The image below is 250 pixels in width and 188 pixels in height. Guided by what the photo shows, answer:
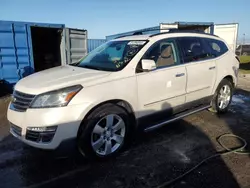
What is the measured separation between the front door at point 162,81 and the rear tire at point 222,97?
1310mm

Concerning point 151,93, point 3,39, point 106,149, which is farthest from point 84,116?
point 3,39

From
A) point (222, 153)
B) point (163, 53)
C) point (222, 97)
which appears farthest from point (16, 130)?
point (222, 97)

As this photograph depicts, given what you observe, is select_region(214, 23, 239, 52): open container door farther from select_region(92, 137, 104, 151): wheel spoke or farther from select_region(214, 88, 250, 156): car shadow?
select_region(92, 137, 104, 151): wheel spoke

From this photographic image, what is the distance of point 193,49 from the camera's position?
14.0 ft

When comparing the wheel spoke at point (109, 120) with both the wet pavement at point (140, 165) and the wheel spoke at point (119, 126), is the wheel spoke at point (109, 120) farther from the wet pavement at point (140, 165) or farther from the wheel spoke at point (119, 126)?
the wet pavement at point (140, 165)

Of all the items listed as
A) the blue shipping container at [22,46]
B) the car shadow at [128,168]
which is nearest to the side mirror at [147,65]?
the car shadow at [128,168]

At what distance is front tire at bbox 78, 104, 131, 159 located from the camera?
2879 mm

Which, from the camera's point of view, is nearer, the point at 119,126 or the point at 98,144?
the point at 98,144

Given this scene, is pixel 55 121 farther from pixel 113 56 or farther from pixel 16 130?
pixel 113 56

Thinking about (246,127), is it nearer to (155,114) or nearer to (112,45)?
(155,114)

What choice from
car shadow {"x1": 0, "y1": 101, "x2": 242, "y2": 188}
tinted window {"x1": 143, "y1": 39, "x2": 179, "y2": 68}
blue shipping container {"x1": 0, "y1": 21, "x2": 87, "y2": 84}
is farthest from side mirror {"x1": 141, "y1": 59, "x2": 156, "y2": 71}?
blue shipping container {"x1": 0, "y1": 21, "x2": 87, "y2": 84}

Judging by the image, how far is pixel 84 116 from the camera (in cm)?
279

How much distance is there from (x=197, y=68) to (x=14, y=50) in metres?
6.77

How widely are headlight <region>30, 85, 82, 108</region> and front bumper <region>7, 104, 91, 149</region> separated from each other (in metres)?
0.06
